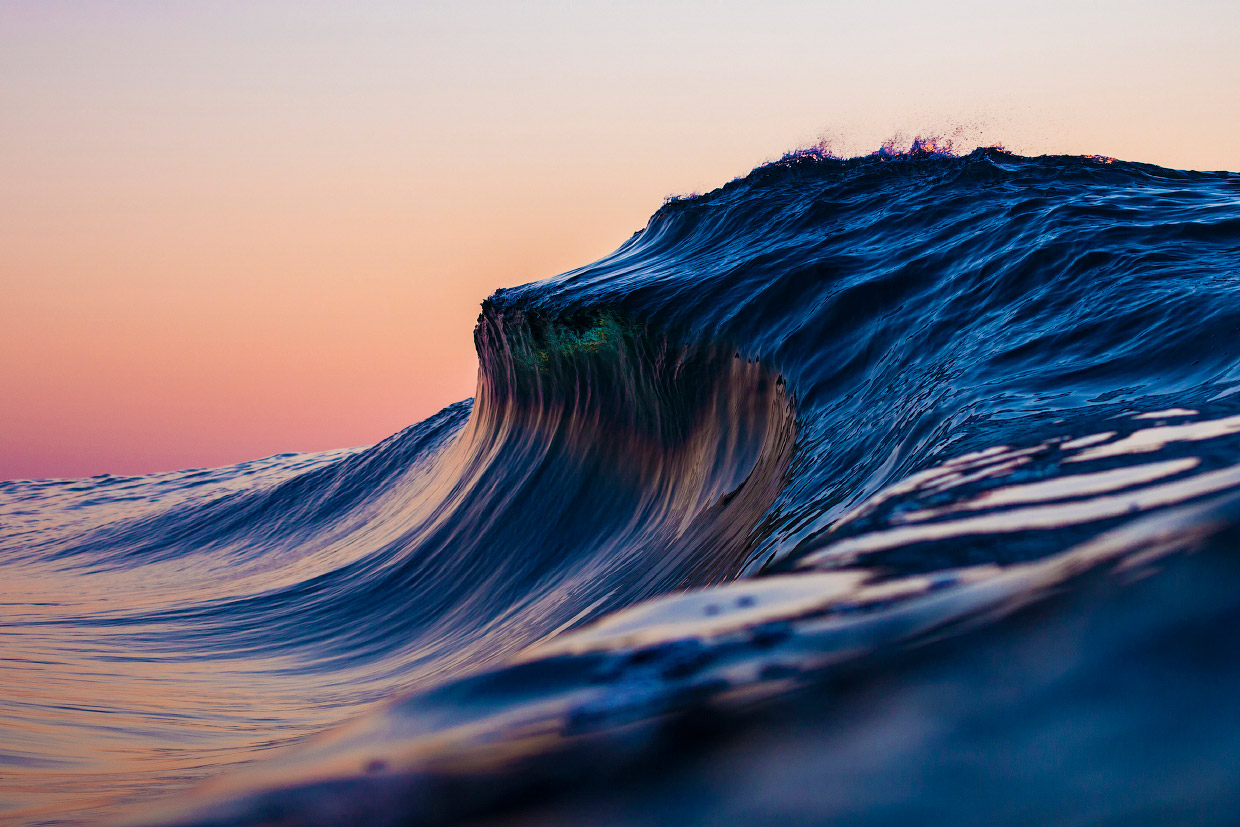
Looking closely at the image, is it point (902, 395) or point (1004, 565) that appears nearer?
point (1004, 565)

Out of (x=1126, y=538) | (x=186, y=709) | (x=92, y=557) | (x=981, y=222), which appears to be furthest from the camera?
(x=92, y=557)

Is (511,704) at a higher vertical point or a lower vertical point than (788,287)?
lower

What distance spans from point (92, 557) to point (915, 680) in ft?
46.4

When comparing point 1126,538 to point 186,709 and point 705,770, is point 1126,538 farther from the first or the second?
point 186,709

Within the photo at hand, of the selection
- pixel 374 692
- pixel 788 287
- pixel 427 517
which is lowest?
pixel 374 692

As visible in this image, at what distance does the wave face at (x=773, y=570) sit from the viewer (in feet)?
2.15

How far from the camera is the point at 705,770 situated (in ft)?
2.16

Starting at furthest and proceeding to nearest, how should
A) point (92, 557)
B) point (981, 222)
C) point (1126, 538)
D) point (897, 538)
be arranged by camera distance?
point (92, 557)
point (981, 222)
point (897, 538)
point (1126, 538)

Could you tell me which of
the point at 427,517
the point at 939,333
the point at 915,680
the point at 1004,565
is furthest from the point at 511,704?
the point at 427,517

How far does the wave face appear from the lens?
656 millimetres

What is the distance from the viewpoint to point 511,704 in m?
0.73

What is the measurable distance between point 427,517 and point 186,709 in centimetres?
376

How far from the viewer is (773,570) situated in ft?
3.85

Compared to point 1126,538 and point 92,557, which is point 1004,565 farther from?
point 92,557
